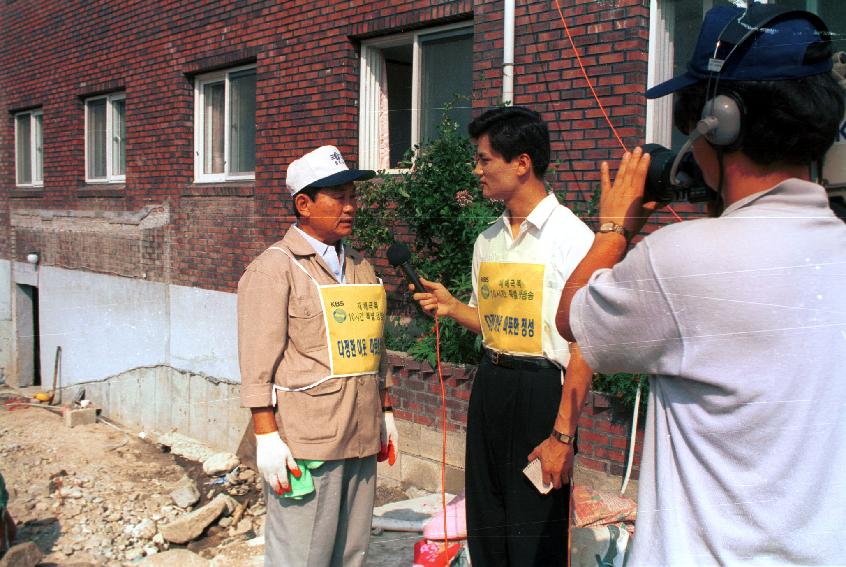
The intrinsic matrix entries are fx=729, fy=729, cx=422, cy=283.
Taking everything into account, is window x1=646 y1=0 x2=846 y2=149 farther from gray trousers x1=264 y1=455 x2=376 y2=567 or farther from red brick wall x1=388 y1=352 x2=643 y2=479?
gray trousers x1=264 y1=455 x2=376 y2=567

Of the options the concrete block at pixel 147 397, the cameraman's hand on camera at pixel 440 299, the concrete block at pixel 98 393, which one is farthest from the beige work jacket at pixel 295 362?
the concrete block at pixel 98 393

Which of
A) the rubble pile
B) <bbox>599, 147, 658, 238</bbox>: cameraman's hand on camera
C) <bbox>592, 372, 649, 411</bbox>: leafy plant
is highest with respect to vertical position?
<bbox>599, 147, 658, 238</bbox>: cameraman's hand on camera

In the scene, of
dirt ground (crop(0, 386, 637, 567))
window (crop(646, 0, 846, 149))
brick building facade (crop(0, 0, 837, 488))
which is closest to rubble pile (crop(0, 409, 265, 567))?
dirt ground (crop(0, 386, 637, 567))

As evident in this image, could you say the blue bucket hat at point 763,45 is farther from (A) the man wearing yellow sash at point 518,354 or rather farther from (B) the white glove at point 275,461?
(B) the white glove at point 275,461

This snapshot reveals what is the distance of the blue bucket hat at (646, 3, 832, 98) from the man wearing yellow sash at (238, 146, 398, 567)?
1.69 m

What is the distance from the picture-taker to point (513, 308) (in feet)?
8.30

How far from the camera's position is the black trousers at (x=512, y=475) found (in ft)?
8.11

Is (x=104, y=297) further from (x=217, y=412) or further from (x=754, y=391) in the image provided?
(x=754, y=391)

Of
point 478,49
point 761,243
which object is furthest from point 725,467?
point 478,49

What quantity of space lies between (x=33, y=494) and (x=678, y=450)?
513 cm

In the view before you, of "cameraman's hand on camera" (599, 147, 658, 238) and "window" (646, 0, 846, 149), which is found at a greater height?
"window" (646, 0, 846, 149)

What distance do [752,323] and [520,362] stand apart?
1.46m

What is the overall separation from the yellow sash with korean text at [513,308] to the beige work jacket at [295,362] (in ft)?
1.76

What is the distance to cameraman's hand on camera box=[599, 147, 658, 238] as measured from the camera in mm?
1387
